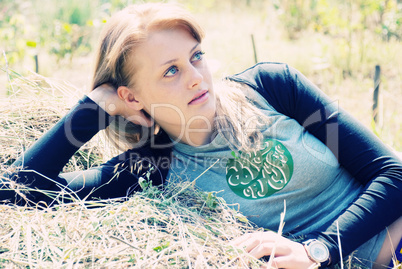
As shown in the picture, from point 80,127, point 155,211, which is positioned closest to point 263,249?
point 155,211

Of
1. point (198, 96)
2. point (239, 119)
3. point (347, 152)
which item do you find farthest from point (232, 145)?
point (347, 152)

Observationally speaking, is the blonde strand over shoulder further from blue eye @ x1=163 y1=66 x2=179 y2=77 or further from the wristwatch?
the wristwatch

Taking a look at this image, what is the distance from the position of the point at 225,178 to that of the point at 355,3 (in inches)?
197

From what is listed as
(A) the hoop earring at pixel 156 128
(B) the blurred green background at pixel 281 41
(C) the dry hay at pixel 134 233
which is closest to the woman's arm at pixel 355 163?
(C) the dry hay at pixel 134 233

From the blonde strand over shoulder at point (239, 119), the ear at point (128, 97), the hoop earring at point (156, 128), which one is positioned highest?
the ear at point (128, 97)

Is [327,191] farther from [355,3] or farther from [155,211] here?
[355,3]

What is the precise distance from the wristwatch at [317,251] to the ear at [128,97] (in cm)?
97

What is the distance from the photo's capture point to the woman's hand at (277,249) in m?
1.53

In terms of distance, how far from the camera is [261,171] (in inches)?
75.0

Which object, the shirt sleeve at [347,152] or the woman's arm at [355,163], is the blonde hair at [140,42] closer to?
the shirt sleeve at [347,152]

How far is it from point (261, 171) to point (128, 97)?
0.72 m

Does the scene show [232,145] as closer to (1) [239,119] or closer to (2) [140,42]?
(1) [239,119]

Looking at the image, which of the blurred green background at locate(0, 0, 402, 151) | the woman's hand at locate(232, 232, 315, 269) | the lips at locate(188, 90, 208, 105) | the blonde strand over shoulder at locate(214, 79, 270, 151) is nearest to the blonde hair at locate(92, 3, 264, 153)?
the blonde strand over shoulder at locate(214, 79, 270, 151)

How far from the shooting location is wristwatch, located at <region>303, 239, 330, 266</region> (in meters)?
1.64
